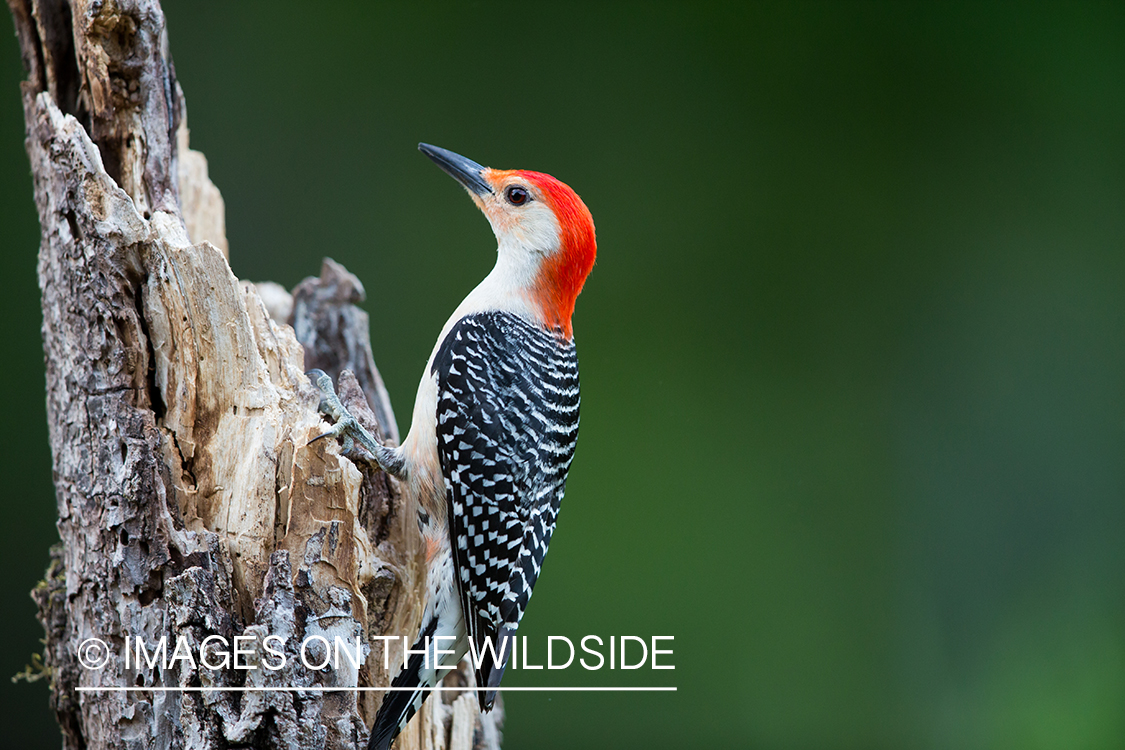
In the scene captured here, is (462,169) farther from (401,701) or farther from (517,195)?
(401,701)

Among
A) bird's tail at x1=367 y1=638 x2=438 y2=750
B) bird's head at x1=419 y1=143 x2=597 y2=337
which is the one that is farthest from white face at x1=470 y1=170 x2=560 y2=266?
bird's tail at x1=367 y1=638 x2=438 y2=750

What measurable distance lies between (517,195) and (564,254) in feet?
0.59

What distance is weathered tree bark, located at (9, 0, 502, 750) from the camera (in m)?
1.48

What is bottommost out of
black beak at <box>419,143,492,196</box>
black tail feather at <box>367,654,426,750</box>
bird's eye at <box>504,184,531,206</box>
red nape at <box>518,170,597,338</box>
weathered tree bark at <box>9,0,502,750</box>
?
black tail feather at <box>367,654,426,750</box>

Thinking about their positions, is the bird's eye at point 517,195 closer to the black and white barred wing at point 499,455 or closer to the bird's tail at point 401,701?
the black and white barred wing at point 499,455

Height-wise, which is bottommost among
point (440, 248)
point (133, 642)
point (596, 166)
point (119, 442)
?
point (133, 642)

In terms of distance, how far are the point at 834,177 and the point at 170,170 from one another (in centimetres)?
267

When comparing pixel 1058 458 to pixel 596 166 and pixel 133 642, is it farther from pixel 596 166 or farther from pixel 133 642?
pixel 133 642

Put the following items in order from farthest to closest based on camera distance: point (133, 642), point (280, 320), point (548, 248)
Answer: point (280, 320)
point (548, 248)
point (133, 642)

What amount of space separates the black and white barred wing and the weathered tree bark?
0.19m

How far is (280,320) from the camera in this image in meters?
2.58

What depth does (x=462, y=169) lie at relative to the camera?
2062 millimetres

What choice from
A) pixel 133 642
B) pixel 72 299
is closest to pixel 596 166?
pixel 72 299

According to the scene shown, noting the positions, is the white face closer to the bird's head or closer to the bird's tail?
the bird's head
